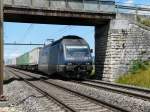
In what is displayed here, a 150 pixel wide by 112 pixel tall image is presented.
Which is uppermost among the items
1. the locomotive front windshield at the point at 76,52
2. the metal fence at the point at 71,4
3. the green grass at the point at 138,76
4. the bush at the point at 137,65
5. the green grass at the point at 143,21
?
the metal fence at the point at 71,4

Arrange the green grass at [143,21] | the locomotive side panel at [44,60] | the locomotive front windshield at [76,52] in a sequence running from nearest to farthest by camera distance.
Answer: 1. the locomotive front windshield at [76,52]
2. the green grass at [143,21]
3. the locomotive side panel at [44,60]

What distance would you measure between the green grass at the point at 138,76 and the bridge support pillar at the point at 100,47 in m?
2.86

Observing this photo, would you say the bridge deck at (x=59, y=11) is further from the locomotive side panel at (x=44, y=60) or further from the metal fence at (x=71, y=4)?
the locomotive side panel at (x=44, y=60)

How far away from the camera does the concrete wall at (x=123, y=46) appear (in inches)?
1054

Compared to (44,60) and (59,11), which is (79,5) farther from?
(44,60)

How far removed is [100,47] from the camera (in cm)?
2970

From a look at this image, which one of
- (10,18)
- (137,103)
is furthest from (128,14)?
(137,103)

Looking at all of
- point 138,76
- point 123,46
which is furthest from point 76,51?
point 138,76

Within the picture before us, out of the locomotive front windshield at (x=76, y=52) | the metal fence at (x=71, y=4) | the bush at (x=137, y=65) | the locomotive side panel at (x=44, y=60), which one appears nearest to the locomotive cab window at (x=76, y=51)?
the locomotive front windshield at (x=76, y=52)

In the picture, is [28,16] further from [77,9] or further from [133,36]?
[133,36]

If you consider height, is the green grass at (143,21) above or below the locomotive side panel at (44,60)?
above

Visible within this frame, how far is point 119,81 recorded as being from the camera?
26.1 m

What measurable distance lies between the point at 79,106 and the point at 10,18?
1638 cm

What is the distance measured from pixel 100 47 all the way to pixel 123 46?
3.06 metres
